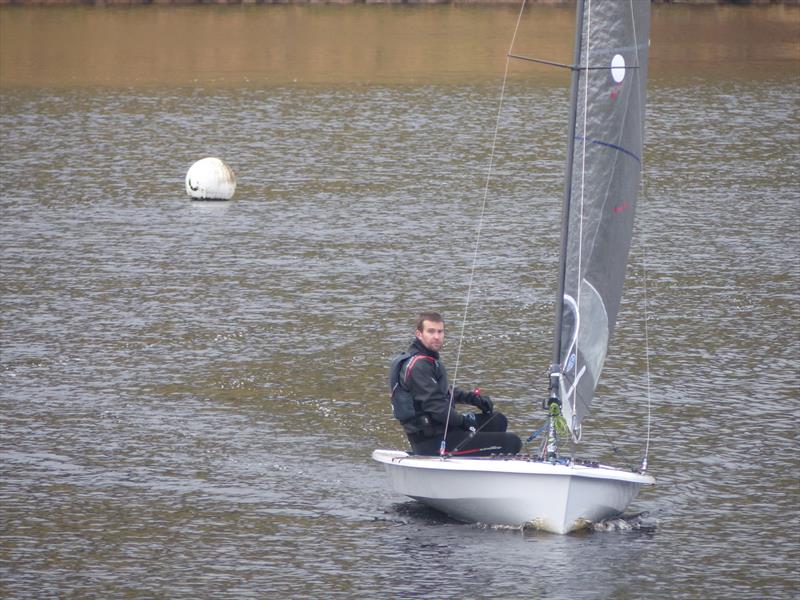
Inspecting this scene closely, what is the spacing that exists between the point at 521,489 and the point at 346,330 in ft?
27.0

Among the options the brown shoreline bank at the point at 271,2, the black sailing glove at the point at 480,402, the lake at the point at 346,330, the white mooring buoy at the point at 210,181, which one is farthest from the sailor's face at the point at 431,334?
the brown shoreline bank at the point at 271,2

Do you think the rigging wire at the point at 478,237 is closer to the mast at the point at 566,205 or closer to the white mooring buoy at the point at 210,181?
the mast at the point at 566,205

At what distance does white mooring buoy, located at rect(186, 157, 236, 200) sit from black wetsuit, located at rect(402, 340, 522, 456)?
1766 centimetres

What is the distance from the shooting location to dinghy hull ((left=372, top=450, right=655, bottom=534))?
12805 mm

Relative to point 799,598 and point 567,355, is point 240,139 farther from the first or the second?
point 799,598

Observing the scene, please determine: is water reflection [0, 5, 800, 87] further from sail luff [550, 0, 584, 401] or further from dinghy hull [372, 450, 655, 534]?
dinghy hull [372, 450, 655, 534]

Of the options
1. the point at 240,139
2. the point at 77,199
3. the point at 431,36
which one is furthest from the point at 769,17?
the point at 77,199

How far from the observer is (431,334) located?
13.4 meters

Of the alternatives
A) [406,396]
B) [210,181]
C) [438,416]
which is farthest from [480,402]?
[210,181]

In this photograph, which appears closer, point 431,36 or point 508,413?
point 508,413

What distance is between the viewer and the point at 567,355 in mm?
13930

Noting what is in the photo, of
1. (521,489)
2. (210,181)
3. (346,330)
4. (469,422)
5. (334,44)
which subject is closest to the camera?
(521,489)

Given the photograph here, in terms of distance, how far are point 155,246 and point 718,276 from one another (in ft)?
30.5

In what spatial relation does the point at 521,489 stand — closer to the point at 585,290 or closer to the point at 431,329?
Answer: the point at 431,329
